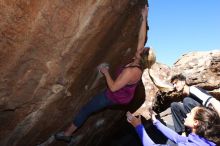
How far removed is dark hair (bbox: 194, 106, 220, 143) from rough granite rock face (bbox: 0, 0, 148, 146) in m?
2.41

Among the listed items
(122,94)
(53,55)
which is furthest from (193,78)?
(53,55)

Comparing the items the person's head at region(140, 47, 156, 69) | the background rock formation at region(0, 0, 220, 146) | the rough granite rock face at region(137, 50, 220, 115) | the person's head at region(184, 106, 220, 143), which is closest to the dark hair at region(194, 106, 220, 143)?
the person's head at region(184, 106, 220, 143)

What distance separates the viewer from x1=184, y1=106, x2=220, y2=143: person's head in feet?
17.7

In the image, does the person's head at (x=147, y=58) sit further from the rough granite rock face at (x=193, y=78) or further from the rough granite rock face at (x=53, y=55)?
the rough granite rock face at (x=193, y=78)

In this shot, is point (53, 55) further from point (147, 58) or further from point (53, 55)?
point (147, 58)

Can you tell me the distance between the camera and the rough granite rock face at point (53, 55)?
517 centimetres

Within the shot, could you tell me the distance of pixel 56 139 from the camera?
24.8 ft

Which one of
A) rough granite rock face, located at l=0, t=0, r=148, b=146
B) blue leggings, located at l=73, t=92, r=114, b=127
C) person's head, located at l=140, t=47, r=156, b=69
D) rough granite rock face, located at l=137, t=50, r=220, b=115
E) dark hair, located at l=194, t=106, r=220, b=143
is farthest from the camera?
rough granite rock face, located at l=137, t=50, r=220, b=115

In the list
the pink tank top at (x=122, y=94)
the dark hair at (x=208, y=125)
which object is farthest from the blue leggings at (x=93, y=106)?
the dark hair at (x=208, y=125)

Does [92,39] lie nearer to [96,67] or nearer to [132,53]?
[96,67]

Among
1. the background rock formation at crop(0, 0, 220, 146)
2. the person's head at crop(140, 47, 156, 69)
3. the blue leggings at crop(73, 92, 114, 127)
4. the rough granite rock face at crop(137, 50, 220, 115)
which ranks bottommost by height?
the rough granite rock face at crop(137, 50, 220, 115)

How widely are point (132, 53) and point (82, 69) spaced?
1.64m

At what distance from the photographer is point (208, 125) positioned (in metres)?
5.43

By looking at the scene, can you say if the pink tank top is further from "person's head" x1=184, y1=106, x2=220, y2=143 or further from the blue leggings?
"person's head" x1=184, y1=106, x2=220, y2=143
